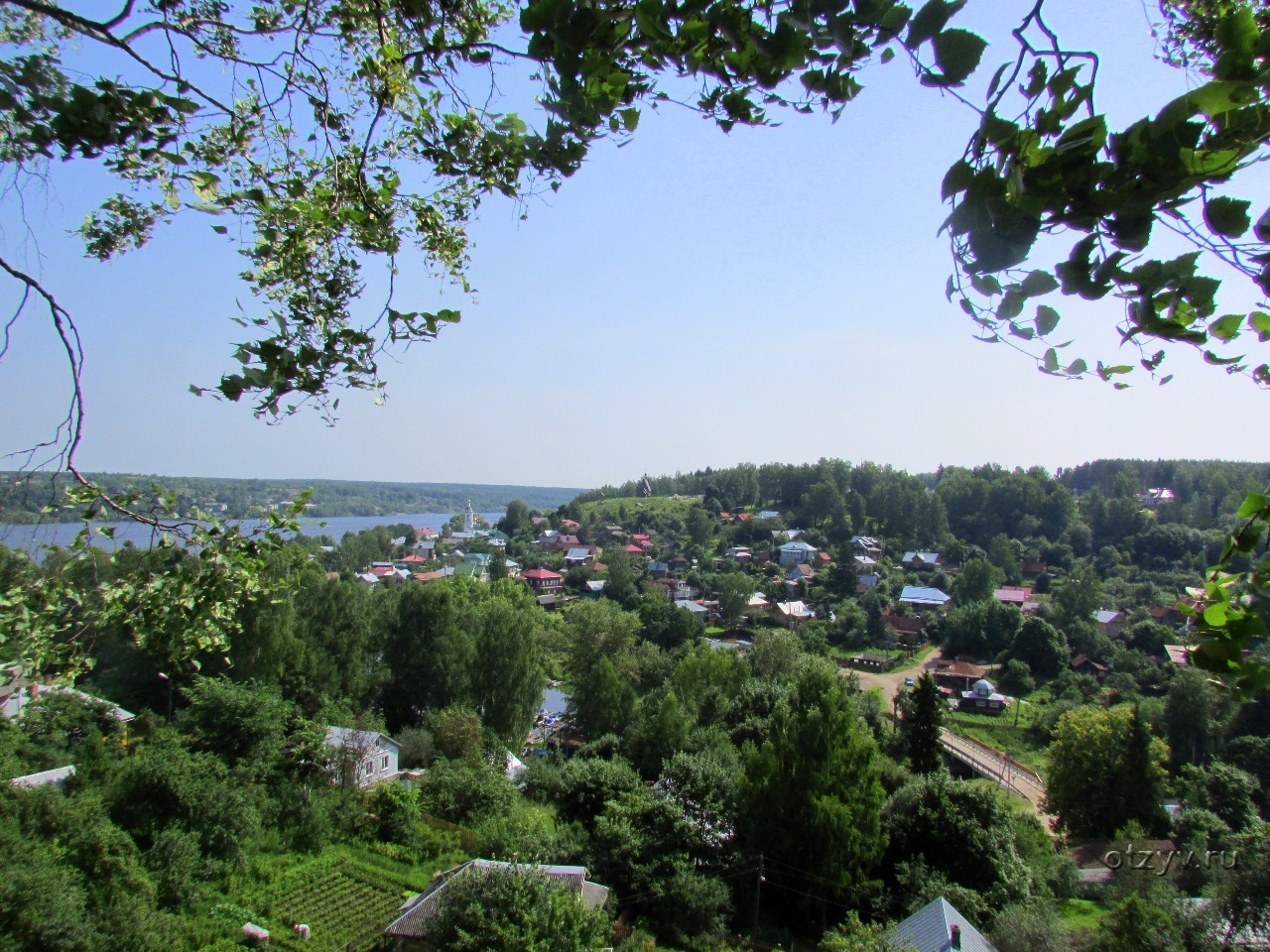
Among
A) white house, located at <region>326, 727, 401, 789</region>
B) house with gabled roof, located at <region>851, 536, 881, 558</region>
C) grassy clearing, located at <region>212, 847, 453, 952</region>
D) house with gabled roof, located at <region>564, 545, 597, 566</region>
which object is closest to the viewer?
grassy clearing, located at <region>212, 847, 453, 952</region>

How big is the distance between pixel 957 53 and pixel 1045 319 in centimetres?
42

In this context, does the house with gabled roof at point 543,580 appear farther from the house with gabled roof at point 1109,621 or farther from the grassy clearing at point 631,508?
the house with gabled roof at point 1109,621

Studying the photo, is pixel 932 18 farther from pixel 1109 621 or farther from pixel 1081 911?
pixel 1109 621

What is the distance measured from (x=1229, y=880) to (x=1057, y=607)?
25.8 meters

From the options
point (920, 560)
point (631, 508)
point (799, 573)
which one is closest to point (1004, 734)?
point (799, 573)

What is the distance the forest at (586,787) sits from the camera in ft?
27.7

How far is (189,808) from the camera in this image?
10.3m

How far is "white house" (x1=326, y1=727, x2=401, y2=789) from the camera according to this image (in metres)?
13.2

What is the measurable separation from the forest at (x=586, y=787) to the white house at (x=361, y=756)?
232 mm

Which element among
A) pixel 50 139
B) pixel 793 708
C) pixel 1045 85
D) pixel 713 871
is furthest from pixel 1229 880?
pixel 50 139

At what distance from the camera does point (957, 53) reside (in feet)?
3.35

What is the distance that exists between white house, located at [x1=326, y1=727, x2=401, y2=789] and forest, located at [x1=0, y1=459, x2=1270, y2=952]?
232 millimetres

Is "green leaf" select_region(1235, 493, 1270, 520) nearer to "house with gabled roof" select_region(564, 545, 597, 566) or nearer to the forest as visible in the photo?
the forest

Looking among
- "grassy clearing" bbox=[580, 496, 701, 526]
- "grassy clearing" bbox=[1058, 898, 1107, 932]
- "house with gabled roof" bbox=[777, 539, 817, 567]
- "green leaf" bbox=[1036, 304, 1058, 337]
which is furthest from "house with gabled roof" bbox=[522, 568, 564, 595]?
"green leaf" bbox=[1036, 304, 1058, 337]
